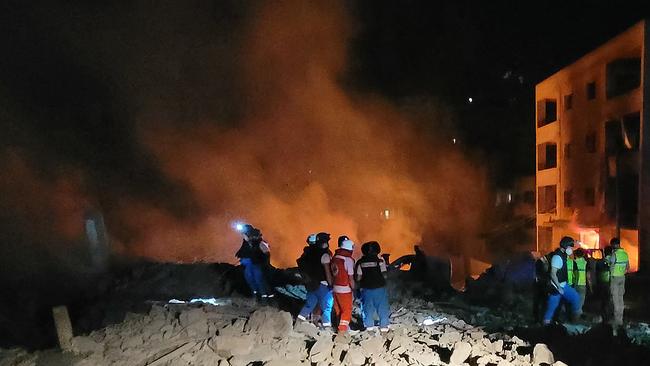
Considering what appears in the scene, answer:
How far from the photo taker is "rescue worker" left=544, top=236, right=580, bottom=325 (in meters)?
8.76

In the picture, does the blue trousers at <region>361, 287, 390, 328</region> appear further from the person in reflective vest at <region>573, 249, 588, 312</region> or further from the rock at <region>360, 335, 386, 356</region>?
the person in reflective vest at <region>573, 249, 588, 312</region>

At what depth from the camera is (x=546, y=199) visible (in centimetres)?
2767

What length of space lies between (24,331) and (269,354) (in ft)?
14.3

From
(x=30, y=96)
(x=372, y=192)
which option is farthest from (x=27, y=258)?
(x=372, y=192)

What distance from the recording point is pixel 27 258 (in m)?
17.6

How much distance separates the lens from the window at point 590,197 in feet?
74.9

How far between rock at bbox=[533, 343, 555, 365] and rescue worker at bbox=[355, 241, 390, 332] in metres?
2.52

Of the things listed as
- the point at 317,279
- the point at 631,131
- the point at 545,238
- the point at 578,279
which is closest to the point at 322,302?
the point at 317,279

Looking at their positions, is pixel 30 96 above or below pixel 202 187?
above

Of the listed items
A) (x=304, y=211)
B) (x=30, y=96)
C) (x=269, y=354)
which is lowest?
(x=269, y=354)

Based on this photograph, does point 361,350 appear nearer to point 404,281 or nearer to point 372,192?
point 404,281

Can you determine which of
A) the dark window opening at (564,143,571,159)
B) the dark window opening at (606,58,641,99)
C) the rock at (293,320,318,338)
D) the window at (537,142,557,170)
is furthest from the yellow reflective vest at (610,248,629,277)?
the window at (537,142,557,170)

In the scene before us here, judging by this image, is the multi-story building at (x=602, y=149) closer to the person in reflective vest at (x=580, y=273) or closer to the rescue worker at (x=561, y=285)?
the person in reflective vest at (x=580, y=273)

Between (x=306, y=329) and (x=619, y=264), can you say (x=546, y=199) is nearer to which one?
(x=619, y=264)
